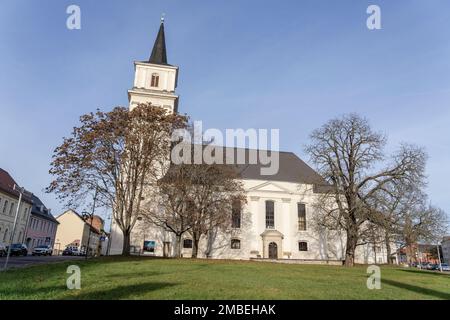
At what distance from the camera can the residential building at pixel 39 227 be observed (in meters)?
53.0

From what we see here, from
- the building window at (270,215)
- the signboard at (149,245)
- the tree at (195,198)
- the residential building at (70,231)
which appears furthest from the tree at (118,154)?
the residential building at (70,231)

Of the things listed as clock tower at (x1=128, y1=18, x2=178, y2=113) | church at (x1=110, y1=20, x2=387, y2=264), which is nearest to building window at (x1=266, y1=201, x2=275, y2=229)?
church at (x1=110, y1=20, x2=387, y2=264)

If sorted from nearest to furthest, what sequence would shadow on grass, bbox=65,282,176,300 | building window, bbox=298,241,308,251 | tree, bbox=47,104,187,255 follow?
shadow on grass, bbox=65,282,176,300 → tree, bbox=47,104,187,255 → building window, bbox=298,241,308,251

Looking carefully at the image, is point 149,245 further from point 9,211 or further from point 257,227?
point 9,211

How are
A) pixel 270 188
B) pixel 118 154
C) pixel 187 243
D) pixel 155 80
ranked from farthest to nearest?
pixel 270 188 → pixel 155 80 → pixel 187 243 → pixel 118 154

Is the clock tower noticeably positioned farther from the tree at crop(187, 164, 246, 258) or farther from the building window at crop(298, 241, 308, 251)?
the building window at crop(298, 241, 308, 251)

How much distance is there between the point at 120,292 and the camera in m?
8.52

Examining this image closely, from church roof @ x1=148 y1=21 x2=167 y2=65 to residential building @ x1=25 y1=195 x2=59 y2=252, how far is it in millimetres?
31867

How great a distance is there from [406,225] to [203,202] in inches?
754

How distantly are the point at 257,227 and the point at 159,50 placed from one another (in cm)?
2827

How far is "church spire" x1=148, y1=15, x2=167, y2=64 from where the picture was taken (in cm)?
4556

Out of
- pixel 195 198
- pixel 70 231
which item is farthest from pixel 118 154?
pixel 70 231
